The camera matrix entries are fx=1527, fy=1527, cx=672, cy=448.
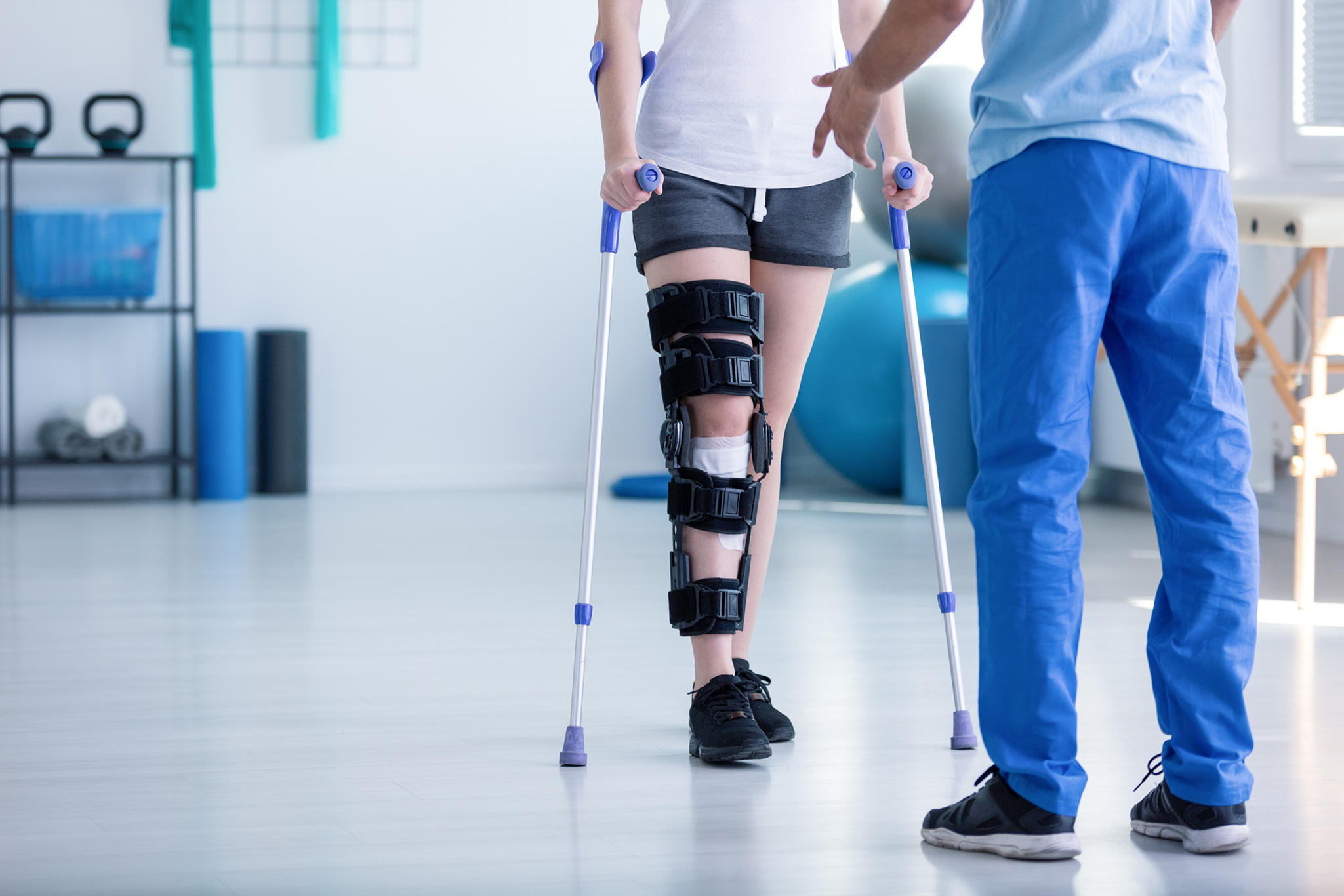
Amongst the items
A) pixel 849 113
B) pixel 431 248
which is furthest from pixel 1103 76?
pixel 431 248

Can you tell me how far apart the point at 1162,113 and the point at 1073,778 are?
612 mm

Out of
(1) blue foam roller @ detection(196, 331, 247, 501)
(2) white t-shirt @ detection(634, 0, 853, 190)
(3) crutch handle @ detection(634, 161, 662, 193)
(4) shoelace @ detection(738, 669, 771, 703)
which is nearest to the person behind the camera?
(3) crutch handle @ detection(634, 161, 662, 193)

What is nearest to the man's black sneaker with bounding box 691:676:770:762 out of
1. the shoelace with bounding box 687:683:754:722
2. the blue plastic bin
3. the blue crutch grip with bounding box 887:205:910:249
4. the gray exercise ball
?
the shoelace with bounding box 687:683:754:722

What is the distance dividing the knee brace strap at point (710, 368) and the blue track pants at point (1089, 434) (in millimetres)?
411

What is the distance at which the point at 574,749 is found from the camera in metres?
1.80

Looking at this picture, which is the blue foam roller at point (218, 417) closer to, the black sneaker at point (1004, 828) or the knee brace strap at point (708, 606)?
the knee brace strap at point (708, 606)

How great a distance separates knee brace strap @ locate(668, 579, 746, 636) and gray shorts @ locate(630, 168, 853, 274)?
403 mm

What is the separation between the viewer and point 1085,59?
1366mm

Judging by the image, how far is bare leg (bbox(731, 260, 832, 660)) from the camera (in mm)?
1934

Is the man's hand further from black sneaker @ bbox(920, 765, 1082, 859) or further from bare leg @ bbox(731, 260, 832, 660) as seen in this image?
black sneaker @ bbox(920, 765, 1082, 859)

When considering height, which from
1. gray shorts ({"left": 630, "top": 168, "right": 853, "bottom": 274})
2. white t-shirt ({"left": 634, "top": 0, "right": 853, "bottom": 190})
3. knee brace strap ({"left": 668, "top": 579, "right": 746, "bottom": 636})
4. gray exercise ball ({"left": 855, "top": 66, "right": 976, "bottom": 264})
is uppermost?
gray exercise ball ({"left": 855, "top": 66, "right": 976, "bottom": 264})

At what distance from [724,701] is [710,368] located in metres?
0.40

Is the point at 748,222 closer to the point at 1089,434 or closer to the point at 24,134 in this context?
the point at 1089,434

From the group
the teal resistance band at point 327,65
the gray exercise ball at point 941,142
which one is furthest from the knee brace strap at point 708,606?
the teal resistance band at point 327,65
